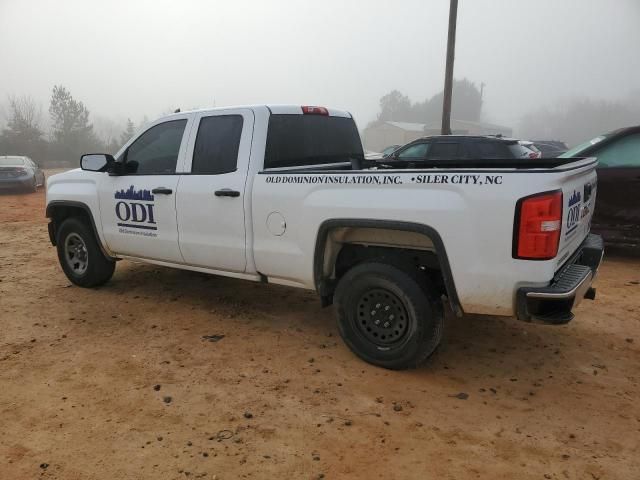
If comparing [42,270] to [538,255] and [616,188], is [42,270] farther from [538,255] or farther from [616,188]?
[616,188]

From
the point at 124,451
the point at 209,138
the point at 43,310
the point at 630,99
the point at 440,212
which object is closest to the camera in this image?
the point at 124,451

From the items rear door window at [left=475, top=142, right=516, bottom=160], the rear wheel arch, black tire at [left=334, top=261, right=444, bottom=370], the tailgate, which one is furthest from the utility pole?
black tire at [left=334, top=261, right=444, bottom=370]

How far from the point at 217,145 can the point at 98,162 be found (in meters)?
1.32

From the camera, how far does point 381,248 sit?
12.1 ft

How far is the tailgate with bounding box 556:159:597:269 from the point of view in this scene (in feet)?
10.0

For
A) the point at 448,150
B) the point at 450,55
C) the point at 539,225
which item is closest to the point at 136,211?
the point at 539,225

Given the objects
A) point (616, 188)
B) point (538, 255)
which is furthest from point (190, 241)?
point (616, 188)

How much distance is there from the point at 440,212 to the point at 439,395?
120cm

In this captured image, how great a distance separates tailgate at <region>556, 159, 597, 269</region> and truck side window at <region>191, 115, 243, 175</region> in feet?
8.06

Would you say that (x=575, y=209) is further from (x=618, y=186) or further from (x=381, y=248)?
(x=618, y=186)

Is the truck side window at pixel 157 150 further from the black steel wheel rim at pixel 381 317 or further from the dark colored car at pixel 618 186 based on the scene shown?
the dark colored car at pixel 618 186

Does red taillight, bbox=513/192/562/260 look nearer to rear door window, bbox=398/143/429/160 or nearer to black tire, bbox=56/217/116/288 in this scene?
black tire, bbox=56/217/116/288

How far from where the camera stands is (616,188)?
648 centimetres

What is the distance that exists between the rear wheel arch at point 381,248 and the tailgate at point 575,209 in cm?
67
